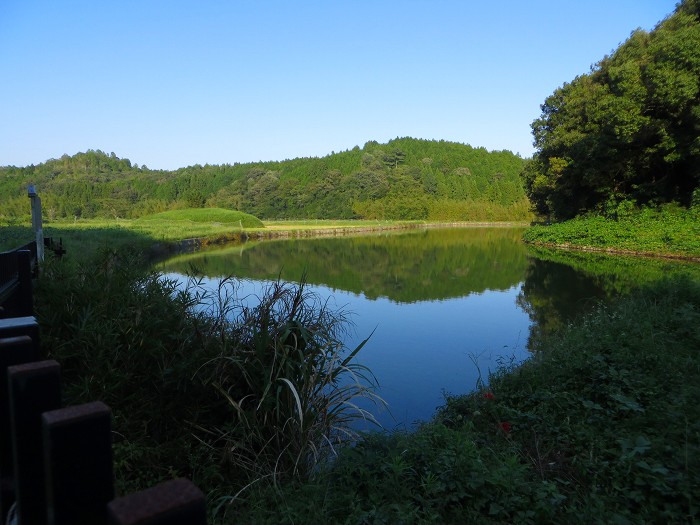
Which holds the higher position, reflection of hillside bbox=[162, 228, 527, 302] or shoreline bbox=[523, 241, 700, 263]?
shoreline bbox=[523, 241, 700, 263]

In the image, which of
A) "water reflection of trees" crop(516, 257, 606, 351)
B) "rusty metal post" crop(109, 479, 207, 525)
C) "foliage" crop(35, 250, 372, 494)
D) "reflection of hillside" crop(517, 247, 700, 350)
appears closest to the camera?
"rusty metal post" crop(109, 479, 207, 525)

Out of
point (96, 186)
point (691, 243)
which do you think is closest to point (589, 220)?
point (691, 243)

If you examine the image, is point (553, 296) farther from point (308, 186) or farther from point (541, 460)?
point (308, 186)

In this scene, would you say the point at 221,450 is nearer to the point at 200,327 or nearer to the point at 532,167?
the point at 200,327

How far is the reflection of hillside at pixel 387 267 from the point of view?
46.9ft

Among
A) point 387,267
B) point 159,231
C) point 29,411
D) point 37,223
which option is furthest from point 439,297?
point 159,231

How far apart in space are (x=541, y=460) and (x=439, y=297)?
954 centimetres

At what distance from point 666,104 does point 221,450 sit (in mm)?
20676

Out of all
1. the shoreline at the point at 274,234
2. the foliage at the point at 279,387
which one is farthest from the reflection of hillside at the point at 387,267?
the foliage at the point at 279,387

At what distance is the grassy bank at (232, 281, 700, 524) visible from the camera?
8.14ft

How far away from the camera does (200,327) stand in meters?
4.21

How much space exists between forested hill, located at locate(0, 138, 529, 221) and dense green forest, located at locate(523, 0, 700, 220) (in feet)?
118

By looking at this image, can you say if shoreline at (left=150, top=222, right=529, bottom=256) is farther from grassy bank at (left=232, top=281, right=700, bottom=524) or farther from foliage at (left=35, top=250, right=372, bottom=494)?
grassy bank at (left=232, top=281, right=700, bottom=524)

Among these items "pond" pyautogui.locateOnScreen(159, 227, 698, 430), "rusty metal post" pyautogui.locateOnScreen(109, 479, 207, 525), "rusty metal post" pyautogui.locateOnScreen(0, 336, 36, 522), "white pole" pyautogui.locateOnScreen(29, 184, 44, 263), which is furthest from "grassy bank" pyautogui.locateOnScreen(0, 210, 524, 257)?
"rusty metal post" pyautogui.locateOnScreen(109, 479, 207, 525)
